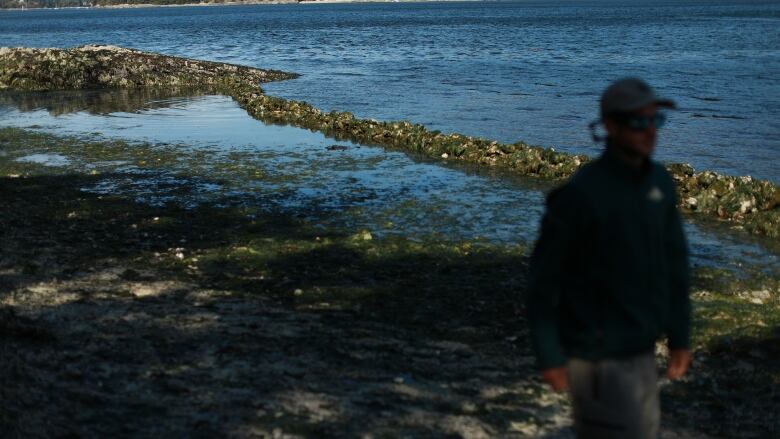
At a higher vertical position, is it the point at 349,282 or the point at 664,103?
the point at 664,103

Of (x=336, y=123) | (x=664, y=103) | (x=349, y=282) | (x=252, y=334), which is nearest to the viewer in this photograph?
(x=664, y=103)

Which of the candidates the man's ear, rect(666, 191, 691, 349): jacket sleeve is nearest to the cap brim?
the man's ear

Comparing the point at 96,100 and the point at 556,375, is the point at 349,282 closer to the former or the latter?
the point at 556,375

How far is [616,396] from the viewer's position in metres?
4.21

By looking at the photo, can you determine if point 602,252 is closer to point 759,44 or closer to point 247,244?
point 247,244

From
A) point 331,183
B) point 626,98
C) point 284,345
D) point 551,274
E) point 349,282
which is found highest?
point 626,98

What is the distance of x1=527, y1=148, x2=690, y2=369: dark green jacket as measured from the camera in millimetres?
4188

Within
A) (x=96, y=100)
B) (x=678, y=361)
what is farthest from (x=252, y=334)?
(x=96, y=100)

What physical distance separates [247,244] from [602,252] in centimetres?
958

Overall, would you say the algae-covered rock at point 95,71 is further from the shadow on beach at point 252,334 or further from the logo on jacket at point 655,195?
the logo on jacket at point 655,195

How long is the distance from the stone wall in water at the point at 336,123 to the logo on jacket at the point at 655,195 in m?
11.8

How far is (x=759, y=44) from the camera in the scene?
76875mm

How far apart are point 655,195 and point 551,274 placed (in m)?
0.66

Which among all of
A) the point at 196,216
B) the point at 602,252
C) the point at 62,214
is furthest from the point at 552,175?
the point at 602,252
